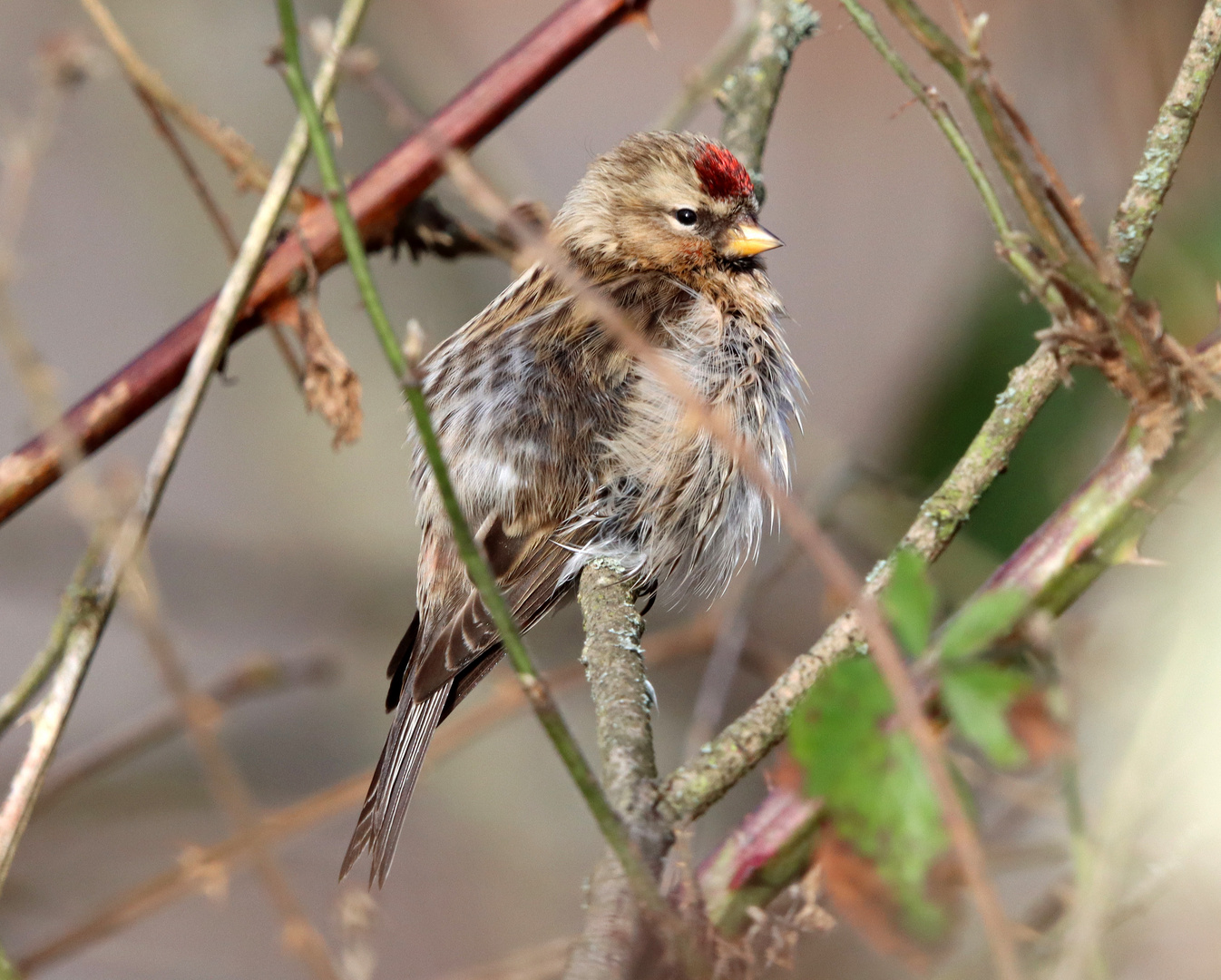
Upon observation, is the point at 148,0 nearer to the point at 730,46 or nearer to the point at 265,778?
the point at 730,46

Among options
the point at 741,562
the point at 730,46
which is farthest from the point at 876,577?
the point at 730,46

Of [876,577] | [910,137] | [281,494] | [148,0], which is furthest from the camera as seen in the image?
[910,137]

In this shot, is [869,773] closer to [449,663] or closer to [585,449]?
[449,663]

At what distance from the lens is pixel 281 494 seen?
18.5ft

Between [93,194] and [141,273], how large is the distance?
1.60 feet

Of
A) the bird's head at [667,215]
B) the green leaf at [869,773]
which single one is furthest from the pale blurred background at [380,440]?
the green leaf at [869,773]

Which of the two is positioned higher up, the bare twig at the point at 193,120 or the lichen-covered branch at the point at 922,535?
the bare twig at the point at 193,120

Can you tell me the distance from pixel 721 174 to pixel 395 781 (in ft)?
5.93

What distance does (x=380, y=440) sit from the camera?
5.60 meters

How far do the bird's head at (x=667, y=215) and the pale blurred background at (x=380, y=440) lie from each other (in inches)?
39.5

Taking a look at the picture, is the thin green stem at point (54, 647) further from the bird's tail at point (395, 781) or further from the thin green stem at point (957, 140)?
the thin green stem at point (957, 140)

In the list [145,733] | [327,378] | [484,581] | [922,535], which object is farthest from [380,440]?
[484,581]

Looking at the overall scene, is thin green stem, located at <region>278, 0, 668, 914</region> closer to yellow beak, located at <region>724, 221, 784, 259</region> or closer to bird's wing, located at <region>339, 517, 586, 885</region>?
bird's wing, located at <region>339, 517, 586, 885</region>

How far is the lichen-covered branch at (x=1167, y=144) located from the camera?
1.66m
